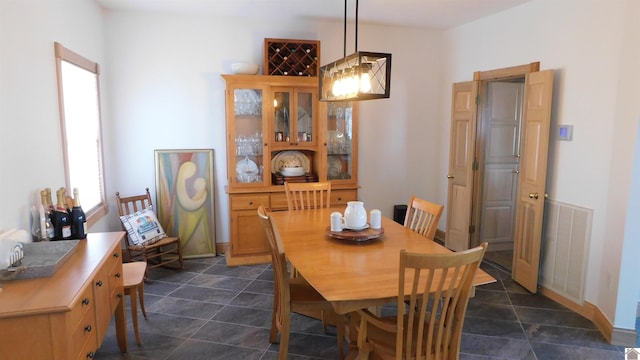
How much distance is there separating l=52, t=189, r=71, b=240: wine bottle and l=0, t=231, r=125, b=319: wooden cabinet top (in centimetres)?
25

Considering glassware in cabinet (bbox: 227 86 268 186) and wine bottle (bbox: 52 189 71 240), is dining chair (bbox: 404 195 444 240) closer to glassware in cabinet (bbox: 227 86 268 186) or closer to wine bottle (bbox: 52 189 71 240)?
glassware in cabinet (bbox: 227 86 268 186)

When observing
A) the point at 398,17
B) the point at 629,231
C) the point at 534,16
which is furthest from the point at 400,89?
the point at 629,231

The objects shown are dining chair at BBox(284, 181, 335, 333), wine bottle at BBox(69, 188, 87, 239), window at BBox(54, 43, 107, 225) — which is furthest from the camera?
dining chair at BBox(284, 181, 335, 333)

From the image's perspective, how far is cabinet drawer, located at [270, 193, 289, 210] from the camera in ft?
14.1

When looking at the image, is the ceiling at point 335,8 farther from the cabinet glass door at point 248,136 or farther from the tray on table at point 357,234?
the tray on table at point 357,234

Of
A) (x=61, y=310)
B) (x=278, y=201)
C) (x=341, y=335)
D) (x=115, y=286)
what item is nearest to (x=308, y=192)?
(x=278, y=201)

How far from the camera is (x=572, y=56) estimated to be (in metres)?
3.29

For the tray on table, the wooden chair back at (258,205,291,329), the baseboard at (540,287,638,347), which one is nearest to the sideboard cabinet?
the wooden chair back at (258,205,291,329)

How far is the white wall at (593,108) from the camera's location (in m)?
2.83

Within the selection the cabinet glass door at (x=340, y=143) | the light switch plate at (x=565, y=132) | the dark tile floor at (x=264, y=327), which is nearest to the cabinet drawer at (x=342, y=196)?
the cabinet glass door at (x=340, y=143)

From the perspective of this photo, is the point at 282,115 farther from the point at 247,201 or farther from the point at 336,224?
the point at 336,224

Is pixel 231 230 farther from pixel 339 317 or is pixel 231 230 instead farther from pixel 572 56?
pixel 572 56

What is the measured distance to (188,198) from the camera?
445 centimetres

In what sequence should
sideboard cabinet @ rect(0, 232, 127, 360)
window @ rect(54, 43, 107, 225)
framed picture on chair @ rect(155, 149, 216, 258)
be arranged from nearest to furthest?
sideboard cabinet @ rect(0, 232, 127, 360) → window @ rect(54, 43, 107, 225) → framed picture on chair @ rect(155, 149, 216, 258)
